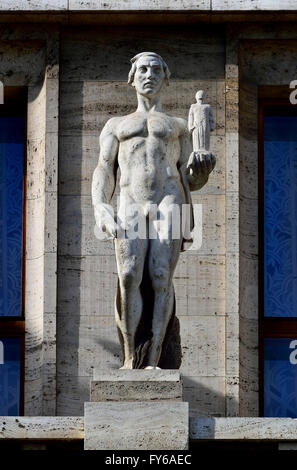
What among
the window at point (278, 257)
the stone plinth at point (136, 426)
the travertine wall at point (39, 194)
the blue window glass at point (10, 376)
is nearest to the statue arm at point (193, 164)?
the stone plinth at point (136, 426)

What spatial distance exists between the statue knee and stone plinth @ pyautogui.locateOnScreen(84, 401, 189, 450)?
128 centimetres

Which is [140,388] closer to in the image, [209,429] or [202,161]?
[209,429]

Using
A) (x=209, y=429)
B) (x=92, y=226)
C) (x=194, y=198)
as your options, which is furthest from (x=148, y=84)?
(x=209, y=429)

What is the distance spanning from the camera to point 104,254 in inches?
1099

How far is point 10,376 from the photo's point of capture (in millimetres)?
28156

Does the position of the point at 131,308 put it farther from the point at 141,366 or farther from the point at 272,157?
the point at 272,157

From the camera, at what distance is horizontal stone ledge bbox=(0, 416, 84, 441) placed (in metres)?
24.3

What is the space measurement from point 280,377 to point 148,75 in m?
4.57

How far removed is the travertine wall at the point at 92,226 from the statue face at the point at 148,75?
2.90 meters

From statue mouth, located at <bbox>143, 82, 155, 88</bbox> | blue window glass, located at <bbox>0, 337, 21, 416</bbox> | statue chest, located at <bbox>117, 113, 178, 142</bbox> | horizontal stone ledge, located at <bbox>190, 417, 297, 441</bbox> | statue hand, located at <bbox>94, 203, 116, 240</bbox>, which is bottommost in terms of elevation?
horizontal stone ledge, located at <bbox>190, 417, 297, 441</bbox>

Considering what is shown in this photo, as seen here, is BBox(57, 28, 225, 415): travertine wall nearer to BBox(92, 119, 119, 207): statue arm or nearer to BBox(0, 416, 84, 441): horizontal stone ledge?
BBox(92, 119, 119, 207): statue arm

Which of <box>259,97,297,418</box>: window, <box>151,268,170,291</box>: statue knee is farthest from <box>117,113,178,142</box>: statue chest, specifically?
<box>259,97,297,418</box>: window

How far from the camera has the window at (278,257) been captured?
1105 inches

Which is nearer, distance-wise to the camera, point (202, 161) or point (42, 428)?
point (42, 428)
